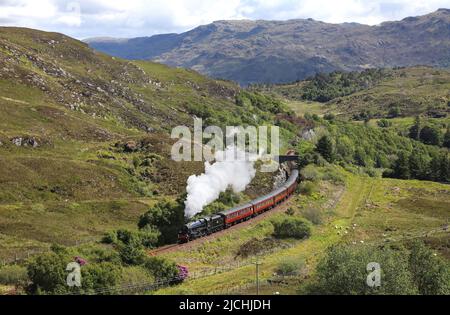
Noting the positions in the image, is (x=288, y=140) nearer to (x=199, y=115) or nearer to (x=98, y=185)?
(x=199, y=115)

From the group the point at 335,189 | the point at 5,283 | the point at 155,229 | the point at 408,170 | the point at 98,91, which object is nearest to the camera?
the point at 5,283

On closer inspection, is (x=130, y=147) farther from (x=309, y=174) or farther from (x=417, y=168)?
(x=417, y=168)

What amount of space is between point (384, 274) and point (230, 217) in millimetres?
27096

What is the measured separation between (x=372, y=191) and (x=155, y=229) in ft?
190

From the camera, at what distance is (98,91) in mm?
140500

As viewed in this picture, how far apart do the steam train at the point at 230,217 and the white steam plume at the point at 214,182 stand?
108 inches

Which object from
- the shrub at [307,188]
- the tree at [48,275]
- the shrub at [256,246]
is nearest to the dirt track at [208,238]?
the shrub at [256,246]

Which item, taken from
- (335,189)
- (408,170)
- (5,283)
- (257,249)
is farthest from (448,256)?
(408,170)

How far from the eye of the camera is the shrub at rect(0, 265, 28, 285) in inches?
1720

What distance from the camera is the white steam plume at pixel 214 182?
61.4 m

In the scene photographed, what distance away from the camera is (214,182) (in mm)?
68188

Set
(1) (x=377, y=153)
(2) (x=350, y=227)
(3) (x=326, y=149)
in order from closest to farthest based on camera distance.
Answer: (2) (x=350, y=227), (3) (x=326, y=149), (1) (x=377, y=153)

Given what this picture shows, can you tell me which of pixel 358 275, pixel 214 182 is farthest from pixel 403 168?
pixel 358 275

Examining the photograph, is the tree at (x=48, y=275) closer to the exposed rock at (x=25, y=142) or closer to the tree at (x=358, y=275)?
the tree at (x=358, y=275)
